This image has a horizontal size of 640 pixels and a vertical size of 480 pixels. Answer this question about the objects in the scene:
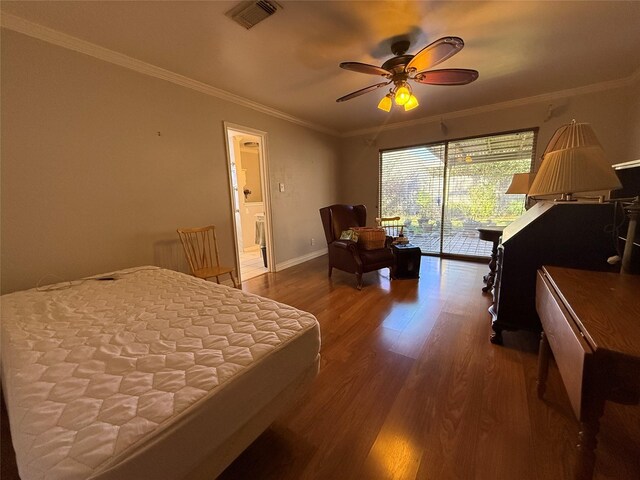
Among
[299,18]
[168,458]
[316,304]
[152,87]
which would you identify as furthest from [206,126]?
[168,458]

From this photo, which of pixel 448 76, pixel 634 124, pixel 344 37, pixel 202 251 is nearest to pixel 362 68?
pixel 344 37

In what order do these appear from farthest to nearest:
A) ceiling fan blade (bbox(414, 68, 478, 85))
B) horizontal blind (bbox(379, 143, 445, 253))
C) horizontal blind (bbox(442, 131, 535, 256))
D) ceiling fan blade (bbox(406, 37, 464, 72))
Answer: horizontal blind (bbox(379, 143, 445, 253)) < horizontal blind (bbox(442, 131, 535, 256)) < ceiling fan blade (bbox(414, 68, 478, 85)) < ceiling fan blade (bbox(406, 37, 464, 72))

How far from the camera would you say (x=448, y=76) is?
2096mm

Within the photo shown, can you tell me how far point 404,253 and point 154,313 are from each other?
113 inches

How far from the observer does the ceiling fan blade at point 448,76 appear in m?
2.01

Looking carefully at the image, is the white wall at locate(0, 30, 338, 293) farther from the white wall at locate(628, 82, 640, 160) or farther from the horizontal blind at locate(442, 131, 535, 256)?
the white wall at locate(628, 82, 640, 160)

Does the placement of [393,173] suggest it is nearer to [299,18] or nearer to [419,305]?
[419,305]

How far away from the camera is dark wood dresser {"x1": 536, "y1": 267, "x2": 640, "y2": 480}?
2.26ft

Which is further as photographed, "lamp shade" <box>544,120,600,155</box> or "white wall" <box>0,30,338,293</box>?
"white wall" <box>0,30,338,293</box>

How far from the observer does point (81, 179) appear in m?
2.11

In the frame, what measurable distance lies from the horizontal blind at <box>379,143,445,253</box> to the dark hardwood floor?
2691mm

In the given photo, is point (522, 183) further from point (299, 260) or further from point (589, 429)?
point (299, 260)

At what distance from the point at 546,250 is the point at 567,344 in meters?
1.03

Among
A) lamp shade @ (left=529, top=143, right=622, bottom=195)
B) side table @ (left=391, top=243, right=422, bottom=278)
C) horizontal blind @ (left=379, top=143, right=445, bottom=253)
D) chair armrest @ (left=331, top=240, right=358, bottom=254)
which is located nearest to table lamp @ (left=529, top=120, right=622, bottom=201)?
lamp shade @ (left=529, top=143, right=622, bottom=195)
